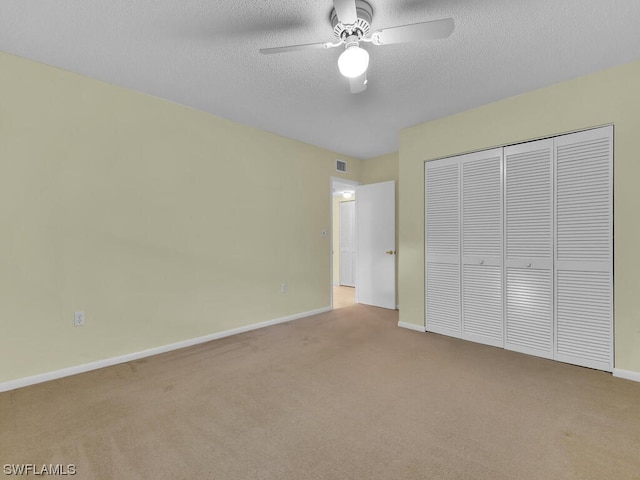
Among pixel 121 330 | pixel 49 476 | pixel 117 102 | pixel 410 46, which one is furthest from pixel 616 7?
pixel 121 330

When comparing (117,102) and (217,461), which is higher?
(117,102)

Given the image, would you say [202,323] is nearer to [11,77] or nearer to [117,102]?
[117,102]

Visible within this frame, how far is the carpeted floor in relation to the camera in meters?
1.56

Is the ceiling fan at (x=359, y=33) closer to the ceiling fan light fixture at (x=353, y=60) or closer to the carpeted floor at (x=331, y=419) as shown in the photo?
the ceiling fan light fixture at (x=353, y=60)

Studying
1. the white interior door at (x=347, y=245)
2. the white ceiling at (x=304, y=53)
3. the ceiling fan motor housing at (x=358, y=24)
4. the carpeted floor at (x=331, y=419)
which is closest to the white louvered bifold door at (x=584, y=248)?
the carpeted floor at (x=331, y=419)

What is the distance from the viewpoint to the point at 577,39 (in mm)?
2137

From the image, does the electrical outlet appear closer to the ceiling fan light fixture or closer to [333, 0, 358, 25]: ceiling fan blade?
the ceiling fan light fixture

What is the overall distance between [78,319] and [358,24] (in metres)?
3.13

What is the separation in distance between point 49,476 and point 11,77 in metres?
2.74

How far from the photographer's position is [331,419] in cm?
195

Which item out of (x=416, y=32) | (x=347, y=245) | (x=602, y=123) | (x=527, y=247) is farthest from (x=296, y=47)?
(x=347, y=245)

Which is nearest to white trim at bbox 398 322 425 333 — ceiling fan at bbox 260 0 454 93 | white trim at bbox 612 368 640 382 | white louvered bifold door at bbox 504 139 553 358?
white louvered bifold door at bbox 504 139 553 358

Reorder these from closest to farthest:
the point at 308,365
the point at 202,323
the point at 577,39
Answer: the point at 577,39, the point at 308,365, the point at 202,323

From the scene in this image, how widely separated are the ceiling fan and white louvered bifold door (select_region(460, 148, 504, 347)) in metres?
1.93
